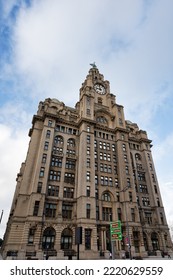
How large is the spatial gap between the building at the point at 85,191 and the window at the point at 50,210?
0.77ft

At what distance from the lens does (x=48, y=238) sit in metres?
38.1

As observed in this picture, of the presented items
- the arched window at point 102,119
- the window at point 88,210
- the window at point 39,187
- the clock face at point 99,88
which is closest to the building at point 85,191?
the window at point 88,210

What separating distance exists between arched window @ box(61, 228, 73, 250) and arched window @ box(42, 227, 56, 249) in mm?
2346

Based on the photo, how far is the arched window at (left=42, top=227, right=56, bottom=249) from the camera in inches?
1463

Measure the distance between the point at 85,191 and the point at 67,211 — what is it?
6.99 metres

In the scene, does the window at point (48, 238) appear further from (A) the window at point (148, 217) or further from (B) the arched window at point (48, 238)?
(A) the window at point (148, 217)

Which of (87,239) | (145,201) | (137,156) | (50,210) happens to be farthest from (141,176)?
(50,210)

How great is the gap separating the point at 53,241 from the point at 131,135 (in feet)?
159

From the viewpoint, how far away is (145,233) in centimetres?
4788

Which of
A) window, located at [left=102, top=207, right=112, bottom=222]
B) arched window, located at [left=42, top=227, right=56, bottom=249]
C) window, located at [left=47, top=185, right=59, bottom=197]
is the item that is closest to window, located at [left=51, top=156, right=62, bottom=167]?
window, located at [left=47, top=185, right=59, bottom=197]

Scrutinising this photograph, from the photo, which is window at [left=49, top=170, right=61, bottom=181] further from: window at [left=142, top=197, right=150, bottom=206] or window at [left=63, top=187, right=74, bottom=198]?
window at [left=142, top=197, right=150, bottom=206]

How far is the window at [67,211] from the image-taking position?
4297 cm

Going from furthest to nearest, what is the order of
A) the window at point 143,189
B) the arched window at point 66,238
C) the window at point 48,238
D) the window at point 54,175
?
the window at point 143,189 < the window at point 54,175 < the arched window at point 66,238 < the window at point 48,238

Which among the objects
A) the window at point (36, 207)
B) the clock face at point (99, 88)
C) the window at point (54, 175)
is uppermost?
the clock face at point (99, 88)
